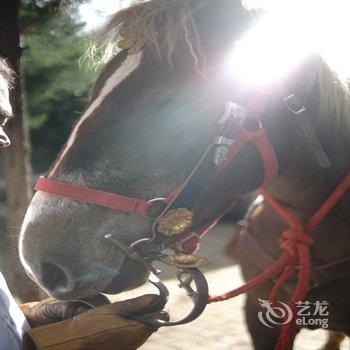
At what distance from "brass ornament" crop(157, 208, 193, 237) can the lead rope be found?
35 cm

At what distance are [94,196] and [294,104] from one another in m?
0.68

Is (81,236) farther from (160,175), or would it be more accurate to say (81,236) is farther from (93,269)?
(160,175)

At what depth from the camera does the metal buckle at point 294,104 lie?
151 cm

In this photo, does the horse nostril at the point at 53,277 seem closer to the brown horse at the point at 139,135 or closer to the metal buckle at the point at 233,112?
the brown horse at the point at 139,135

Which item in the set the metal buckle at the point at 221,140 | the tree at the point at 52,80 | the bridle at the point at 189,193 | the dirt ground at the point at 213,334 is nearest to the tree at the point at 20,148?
the tree at the point at 52,80

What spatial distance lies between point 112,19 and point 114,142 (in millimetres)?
415

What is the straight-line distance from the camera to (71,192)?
1408 millimetres

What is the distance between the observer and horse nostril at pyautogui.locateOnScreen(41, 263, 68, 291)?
4.68 ft

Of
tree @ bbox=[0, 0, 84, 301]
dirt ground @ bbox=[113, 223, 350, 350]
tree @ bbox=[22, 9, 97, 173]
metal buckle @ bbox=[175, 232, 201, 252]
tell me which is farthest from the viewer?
tree @ bbox=[22, 9, 97, 173]

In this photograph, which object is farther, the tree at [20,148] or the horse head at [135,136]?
the tree at [20,148]

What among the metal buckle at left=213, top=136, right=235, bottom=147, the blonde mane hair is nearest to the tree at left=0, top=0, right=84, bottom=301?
the blonde mane hair

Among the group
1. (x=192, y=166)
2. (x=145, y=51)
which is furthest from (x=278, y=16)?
(x=192, y=166)

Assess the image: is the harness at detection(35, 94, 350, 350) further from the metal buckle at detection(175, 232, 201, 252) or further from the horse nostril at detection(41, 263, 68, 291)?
the horse nostril at detection(41, 263, 68, 291)

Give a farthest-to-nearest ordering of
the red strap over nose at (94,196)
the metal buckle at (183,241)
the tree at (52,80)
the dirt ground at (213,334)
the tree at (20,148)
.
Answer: the tree at (52,80) < the dirt ground at (213,334) < the tree at (20,148) < the metal buckle at (183,241) < the red strap over nose at (94,196)
